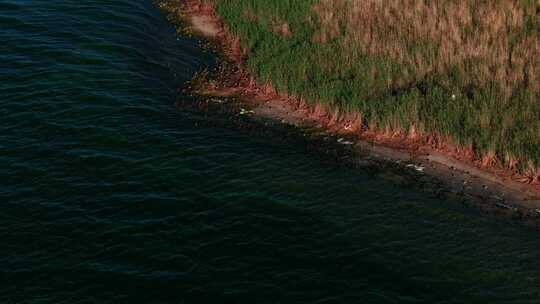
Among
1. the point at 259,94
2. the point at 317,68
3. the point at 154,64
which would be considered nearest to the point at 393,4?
the point at 317,68

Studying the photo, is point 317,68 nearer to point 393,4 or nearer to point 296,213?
point 393,4

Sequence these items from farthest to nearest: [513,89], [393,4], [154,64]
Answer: [393,4], [154,64], [513,89]

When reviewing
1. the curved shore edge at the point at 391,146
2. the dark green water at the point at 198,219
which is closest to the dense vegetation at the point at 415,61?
the curved shore edge at the point at 391,146

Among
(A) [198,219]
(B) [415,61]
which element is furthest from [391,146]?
(A) [198,219]

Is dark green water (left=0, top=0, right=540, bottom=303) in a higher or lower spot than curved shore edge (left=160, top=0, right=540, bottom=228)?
lower

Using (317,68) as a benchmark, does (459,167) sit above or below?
below

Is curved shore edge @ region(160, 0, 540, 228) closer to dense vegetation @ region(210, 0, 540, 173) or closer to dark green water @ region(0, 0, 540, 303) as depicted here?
dense vegetation @ region(210, 0, 540, 173)

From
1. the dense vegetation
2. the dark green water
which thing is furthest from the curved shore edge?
the dark green water
